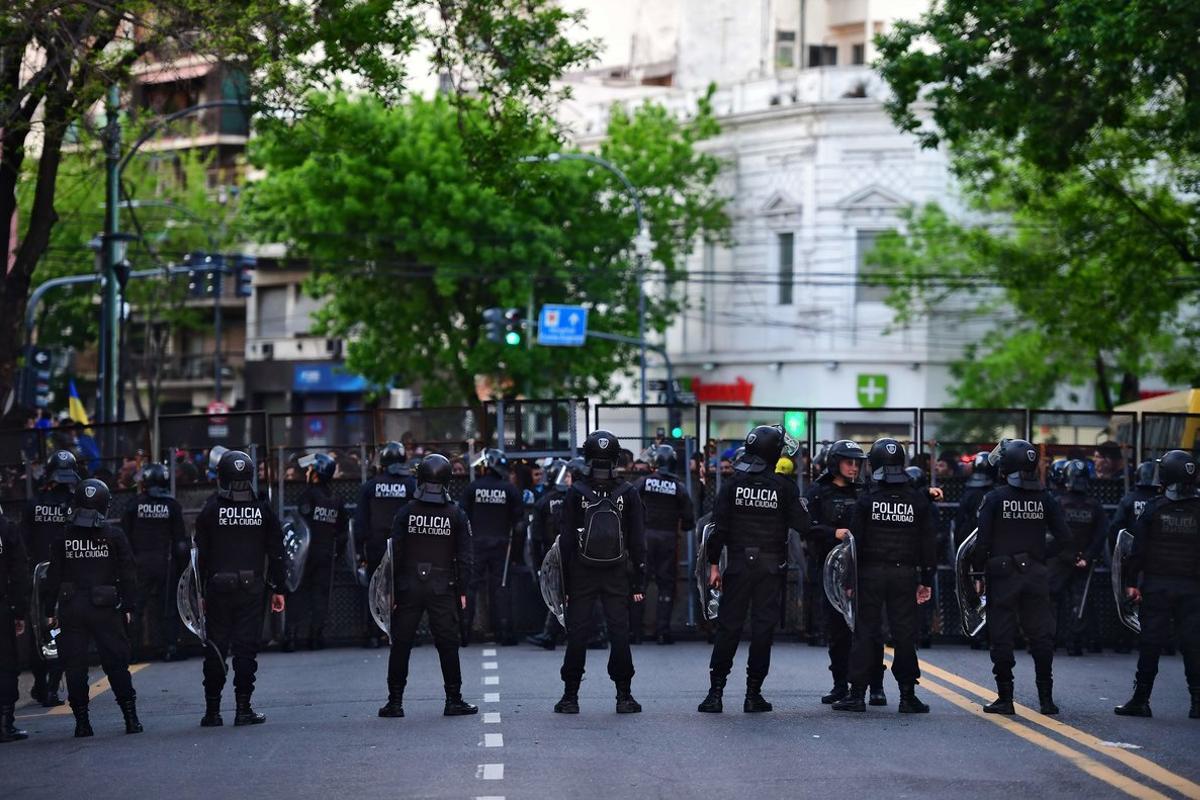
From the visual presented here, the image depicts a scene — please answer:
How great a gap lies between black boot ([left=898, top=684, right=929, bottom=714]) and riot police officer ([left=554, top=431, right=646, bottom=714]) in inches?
71.2

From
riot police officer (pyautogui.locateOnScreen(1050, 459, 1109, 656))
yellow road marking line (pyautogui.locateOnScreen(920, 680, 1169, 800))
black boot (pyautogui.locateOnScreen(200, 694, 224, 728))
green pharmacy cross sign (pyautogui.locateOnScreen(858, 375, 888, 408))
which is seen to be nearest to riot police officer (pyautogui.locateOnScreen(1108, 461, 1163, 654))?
riot police officer (pyautogui.locateOnScreen(1050, 459, 1109, 656))

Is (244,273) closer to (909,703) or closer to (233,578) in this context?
(233,578)

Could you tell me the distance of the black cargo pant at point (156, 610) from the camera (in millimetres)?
18562

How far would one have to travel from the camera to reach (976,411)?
20.7 m

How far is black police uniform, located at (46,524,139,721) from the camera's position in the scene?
1347cm

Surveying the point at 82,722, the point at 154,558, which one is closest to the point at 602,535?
the point at 82,722

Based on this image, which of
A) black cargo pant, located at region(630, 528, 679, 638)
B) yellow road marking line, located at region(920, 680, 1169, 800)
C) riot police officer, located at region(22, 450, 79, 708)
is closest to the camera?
yellow road marking line, located at region(920, 680, 1169, 800)

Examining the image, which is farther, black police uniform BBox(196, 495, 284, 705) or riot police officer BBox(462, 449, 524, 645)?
riot police officer BBox(462, 449, 524, 645)

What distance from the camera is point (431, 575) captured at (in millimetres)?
13719

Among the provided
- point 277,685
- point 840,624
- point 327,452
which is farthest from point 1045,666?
point 327,452

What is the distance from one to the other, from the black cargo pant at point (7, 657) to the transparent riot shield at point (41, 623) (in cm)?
49

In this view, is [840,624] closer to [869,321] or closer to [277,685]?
[277,685]

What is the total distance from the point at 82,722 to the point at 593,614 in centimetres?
359

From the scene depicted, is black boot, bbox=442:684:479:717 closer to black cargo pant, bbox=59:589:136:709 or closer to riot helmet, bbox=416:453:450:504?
riot helmet, bbox=416:453:450:504
